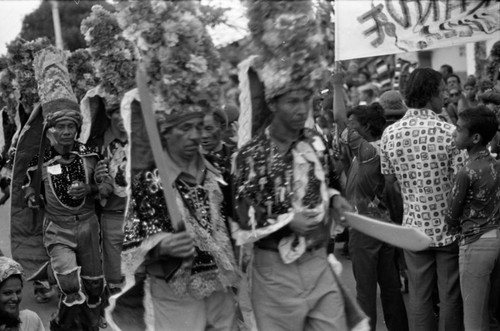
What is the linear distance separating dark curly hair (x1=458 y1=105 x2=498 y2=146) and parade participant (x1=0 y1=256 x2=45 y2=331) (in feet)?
9.76

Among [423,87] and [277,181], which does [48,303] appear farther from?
[277,181]

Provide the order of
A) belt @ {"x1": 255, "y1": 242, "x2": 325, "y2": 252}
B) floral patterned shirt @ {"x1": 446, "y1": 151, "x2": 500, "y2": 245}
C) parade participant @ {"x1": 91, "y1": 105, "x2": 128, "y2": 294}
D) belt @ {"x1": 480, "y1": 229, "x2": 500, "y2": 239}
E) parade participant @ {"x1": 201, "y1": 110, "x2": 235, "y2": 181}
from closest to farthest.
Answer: belt @ {"x1": 255, "y1": 242, "x2": 325, "y2": 252}
parade participant @ {"x1": 201, "y1": 110, "x2": 235, "y2": 181}
floral patterned shirt @ {"x1": 446, "y1": 151, "x2": 500, "y2": 245}
belt @ {"x1": 480, "y1": 229, "x2": 500, "y2": 239}
parade participant @ {"x1": 91, "y1": 105, "x2": 128, "y2": 294}

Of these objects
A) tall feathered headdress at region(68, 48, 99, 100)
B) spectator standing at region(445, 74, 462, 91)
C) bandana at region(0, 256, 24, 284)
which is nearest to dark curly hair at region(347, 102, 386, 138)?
bandana at region(0, 256, 24, 284)

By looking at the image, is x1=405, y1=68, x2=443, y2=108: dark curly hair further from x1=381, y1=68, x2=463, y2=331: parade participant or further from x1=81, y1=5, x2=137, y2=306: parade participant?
x1=81, y1=5, x2=137, y2=306: parade participant

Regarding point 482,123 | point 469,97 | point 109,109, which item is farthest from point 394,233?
point 469,97

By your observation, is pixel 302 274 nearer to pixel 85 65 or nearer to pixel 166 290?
pixel 166 290

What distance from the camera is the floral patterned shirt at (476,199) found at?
547cm

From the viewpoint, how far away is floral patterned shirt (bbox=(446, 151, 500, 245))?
5473mm

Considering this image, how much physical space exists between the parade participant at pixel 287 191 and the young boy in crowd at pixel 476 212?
1.33 meters

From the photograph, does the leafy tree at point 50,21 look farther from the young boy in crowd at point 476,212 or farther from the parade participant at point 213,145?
the young boy in crowd at point 476,212

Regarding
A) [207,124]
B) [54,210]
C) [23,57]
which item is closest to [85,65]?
[23,57]

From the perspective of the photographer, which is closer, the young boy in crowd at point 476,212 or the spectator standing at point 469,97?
the young boy in crowd at point 476,212

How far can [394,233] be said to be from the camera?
169 inches

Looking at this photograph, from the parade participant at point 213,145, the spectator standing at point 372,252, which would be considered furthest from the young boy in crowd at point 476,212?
the parade participant at point 213,145
